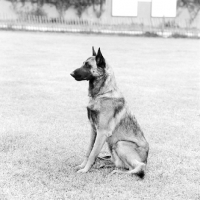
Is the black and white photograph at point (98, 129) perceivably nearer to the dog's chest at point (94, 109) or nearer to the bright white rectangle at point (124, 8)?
the dog's chest at point (94, 109)

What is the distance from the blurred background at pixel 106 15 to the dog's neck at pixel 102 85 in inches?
1076

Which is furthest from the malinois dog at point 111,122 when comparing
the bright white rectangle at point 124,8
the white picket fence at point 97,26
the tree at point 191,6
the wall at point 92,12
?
the tree at point 191,6

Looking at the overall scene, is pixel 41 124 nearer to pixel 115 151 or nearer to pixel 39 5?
pixel 115 151

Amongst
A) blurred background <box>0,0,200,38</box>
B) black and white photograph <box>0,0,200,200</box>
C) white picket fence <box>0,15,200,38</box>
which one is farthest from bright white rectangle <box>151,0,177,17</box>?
black and white photograph <box>0,0,200,200</box>

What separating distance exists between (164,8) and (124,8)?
3.94 meters

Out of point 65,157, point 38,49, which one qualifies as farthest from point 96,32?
point 65,157

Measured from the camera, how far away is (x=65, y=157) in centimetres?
511

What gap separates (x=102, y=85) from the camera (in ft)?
14.4

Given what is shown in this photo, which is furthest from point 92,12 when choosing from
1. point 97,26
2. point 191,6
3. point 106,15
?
point 191,6

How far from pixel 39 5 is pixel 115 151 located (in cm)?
3430

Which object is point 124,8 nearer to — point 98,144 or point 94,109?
point 94,109

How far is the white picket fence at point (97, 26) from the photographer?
1195 inches

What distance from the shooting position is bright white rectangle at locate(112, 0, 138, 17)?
117ft

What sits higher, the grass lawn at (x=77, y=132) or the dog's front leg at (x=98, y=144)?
the dog's front leg at (x=98, y=144)
